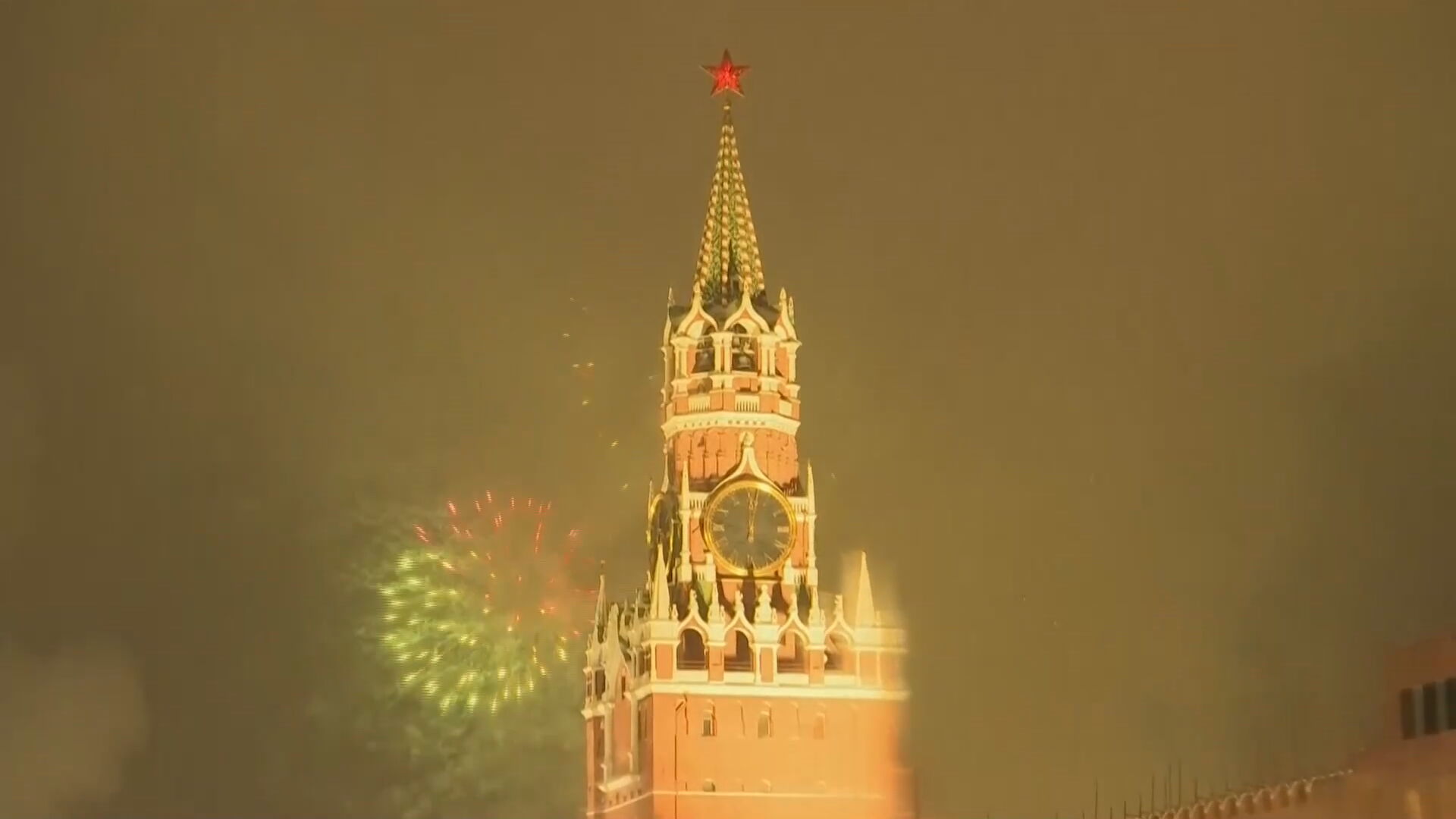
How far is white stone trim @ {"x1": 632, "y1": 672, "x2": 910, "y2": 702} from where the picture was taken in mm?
90188

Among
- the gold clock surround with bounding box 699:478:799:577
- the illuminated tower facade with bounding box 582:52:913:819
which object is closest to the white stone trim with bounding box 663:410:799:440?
the illuminated tower facade with bounding box 582:52:913:819

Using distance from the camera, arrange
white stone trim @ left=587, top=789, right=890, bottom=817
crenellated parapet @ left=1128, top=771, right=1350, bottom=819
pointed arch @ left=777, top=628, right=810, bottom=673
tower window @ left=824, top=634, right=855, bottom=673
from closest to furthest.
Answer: crenellated parapet @ left=1128, top=771, right=1350, bottom=819
white stone trim @ left=587, top=789, right=890, bottom=817
tower window @ left=824, top=634, right=855, bottom=673
pointed arch @ left=777, top=628, right=810, bottom=673

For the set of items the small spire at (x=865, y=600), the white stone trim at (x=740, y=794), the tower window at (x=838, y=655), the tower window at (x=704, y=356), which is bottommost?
the white stone trim at (x=740, y=794)

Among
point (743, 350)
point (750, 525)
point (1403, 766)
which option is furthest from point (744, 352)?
point (1403, 766)

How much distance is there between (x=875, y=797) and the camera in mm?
88625

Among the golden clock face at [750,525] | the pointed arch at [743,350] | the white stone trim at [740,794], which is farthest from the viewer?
the pointed arch at [743,350]

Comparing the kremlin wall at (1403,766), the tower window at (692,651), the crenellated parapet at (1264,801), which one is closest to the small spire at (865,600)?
the tower window at (692,651)

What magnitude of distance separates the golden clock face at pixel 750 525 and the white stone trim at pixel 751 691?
352cm

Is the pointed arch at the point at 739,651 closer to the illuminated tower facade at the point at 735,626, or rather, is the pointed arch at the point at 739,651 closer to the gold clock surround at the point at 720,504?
the illuminated tower facade at the point at 735,626

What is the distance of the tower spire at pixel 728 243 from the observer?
309 feet

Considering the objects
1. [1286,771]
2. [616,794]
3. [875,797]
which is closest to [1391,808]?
[1286,771]

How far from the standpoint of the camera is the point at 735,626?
91.0 meters

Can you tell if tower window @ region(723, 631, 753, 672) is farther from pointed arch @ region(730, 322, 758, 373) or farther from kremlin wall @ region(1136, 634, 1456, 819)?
kremlin wall @ region(1136, 634, 1456, 819)

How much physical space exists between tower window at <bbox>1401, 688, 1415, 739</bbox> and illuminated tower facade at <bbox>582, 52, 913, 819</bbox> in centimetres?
2170
